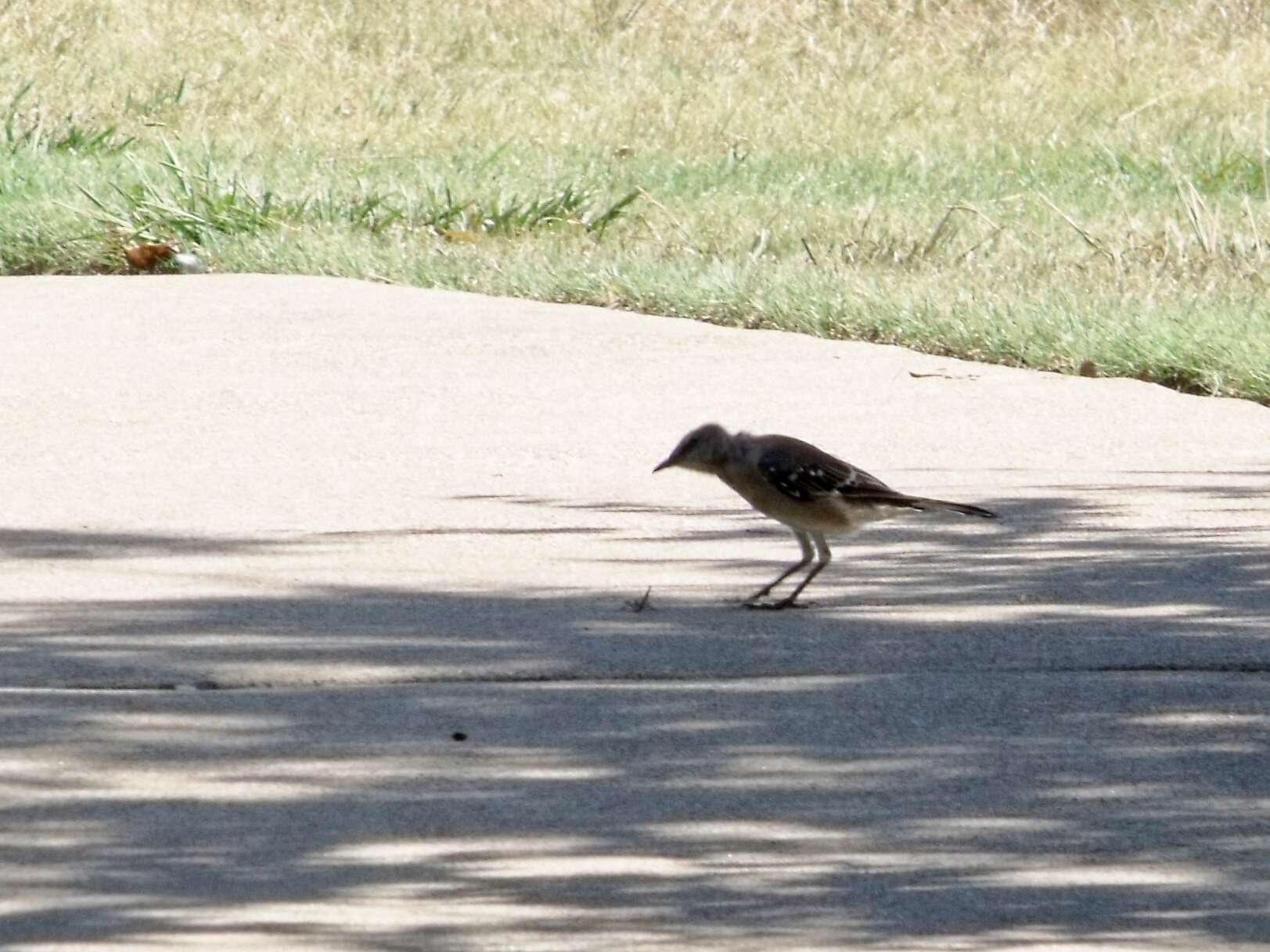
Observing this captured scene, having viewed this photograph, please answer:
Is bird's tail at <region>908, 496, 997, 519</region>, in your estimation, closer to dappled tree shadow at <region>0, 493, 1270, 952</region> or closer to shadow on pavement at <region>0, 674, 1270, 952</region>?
dappled tree shadow at <region>0, 493, 1270, 952</region>

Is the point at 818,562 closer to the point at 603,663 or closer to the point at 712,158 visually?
the point at 603,663

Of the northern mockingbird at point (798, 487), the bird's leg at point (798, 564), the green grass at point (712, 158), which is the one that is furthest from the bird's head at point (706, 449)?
the green grass at point (712, 158)

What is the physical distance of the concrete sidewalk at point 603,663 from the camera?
3873 mm

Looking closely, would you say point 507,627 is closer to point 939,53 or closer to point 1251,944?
point 1251,944

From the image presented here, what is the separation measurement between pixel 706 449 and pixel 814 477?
360 millimetres

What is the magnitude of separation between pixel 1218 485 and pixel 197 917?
4122 mm

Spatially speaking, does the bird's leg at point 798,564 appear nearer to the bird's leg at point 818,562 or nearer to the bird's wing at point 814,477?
the bird's leg at point 818,562

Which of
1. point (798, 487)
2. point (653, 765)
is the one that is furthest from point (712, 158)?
point (653, 765)

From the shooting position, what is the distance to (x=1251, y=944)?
12.2 feet

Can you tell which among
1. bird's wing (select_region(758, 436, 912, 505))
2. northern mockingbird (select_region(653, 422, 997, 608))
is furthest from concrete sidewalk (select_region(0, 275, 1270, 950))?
bird's wing (select_region(758, 436, 912, 505))

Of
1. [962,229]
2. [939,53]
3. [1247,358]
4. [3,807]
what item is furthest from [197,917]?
[939,53]

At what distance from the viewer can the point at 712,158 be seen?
15273mm

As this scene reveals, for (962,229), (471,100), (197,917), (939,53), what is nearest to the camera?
(197,917)

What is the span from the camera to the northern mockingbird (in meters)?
5.70
